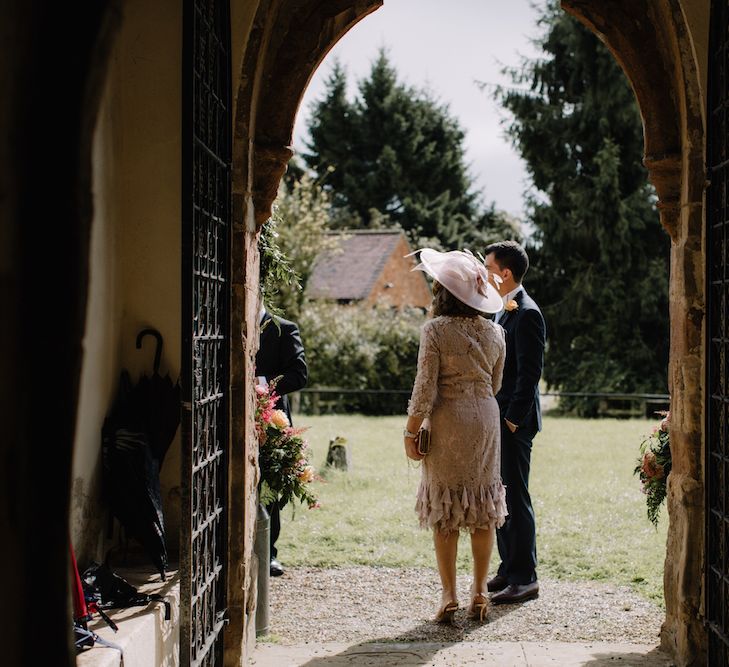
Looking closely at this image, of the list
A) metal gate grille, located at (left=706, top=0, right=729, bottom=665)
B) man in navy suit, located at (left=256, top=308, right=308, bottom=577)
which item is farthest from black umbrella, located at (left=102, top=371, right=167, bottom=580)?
metal gate grille, located at (left=706, top=0, right=729, bottom=665)

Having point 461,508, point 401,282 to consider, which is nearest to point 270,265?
point 461,508

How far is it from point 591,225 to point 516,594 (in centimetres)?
1927

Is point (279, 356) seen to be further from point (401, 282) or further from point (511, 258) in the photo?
point (401, 282)

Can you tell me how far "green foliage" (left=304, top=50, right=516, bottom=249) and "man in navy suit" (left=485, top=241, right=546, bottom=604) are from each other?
3141 cm

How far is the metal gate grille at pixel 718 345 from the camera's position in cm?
429

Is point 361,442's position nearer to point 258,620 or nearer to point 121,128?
point 258,620

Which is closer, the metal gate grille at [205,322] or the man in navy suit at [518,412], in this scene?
the metal gate grille at [205,322]

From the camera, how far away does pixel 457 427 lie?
5223mm

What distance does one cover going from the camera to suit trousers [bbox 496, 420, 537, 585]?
19.5 feet

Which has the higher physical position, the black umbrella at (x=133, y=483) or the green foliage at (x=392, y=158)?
the green foliage at (x=392, y=158)

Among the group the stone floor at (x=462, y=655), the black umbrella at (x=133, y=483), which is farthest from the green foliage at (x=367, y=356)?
the black umbrella at (x=133, y=483)

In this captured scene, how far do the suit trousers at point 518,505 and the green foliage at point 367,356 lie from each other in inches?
539

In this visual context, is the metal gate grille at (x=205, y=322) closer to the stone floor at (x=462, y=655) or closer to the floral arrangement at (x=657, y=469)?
the stone floor at (x=462, y=655)

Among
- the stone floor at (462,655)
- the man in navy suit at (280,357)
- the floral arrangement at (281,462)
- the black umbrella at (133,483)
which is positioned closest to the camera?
the black umbrella at (133,483)
